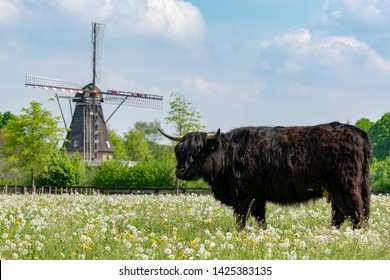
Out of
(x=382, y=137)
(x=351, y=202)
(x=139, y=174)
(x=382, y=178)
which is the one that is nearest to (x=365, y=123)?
(x=382, y=137)

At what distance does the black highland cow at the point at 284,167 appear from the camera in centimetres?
1220

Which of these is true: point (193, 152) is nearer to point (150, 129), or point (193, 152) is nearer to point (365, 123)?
point (365, 123)

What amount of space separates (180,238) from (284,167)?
305cm

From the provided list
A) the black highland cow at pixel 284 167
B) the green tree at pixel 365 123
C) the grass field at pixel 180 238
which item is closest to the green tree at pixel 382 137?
the green tree at pixel 365 123

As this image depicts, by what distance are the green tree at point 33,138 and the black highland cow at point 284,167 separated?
37456 mm

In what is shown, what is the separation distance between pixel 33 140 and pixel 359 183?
39368mm

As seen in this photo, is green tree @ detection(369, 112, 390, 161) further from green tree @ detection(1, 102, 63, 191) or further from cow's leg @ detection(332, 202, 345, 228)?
cow's leg @ detection(332, 202, 345, 228)

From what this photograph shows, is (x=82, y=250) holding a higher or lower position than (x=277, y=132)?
lower

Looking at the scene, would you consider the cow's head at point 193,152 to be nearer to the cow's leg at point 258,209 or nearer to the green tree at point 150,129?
the cow's leg at point 258,209

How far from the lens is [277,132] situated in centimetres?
1270

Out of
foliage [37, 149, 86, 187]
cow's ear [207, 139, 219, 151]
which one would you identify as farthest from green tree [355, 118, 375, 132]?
cow's ear [207, 139, 219, 151]

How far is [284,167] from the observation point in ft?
40.3
